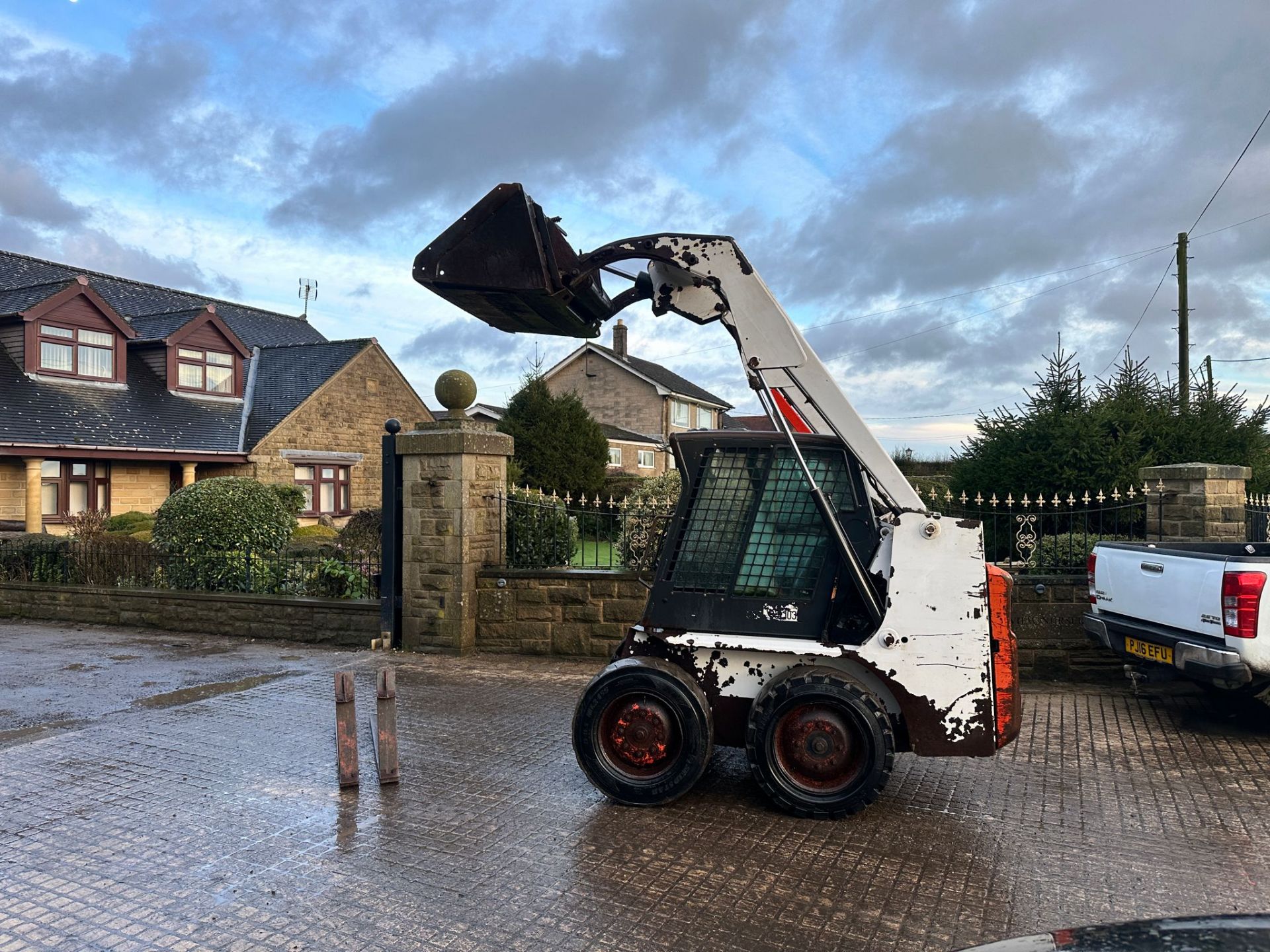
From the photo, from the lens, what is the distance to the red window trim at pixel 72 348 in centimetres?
2188

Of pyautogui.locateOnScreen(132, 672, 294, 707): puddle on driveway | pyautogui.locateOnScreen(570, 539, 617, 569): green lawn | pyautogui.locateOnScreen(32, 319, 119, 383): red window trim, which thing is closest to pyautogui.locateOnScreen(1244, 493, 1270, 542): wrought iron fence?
pyautogui.locateOnScreen(570, 539, 617, 569): green lawn

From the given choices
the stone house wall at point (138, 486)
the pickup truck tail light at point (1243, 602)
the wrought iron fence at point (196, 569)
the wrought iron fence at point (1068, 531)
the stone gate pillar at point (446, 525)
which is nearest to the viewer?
the pickup truck tail light at point (1243, 602)

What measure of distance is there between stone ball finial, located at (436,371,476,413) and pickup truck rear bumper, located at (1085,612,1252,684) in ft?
20.8

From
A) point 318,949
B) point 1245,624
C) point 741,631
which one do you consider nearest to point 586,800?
point 741,631

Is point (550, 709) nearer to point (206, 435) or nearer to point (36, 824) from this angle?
point (36, 824)

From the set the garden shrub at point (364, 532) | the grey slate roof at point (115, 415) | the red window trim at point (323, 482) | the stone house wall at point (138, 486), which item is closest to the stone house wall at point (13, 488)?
the grey slate roof at point (115, 415)

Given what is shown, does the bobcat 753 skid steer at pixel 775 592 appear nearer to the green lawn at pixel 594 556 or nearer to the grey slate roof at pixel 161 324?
the green lawn at pixel 594 556

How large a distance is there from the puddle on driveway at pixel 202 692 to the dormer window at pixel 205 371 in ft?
63.1

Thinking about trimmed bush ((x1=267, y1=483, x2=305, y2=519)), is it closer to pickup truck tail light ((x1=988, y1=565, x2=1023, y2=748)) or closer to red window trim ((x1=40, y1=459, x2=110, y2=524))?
red window trim ((x1=40, y1=459, x2=110, y2=524))

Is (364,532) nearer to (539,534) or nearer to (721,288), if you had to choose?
(539,534)

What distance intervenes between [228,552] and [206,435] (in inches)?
554

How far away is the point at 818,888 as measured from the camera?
396cm

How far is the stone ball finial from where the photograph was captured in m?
9.74

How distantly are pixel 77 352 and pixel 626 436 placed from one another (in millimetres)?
21816
